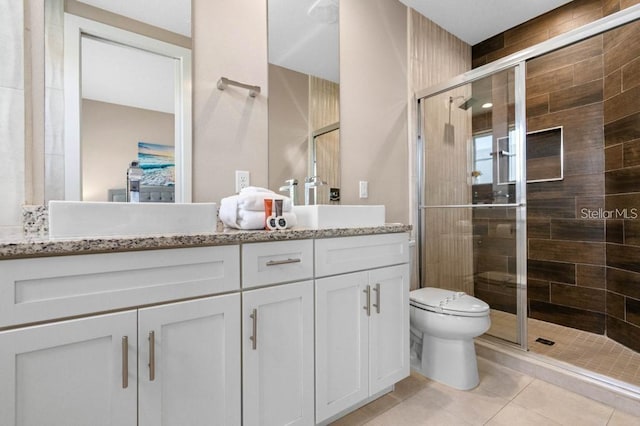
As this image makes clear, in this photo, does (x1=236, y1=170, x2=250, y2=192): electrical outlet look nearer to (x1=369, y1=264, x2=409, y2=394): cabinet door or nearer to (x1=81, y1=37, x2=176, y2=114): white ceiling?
(x1=81, y1=37, x2=176, y2=114): white ceiling

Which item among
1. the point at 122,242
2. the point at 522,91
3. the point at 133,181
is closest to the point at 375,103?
the point at 522,91

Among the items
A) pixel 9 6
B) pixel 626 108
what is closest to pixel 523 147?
pixel 626 108

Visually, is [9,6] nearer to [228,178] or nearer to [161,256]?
[228,178]

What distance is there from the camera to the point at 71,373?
81 centimetres

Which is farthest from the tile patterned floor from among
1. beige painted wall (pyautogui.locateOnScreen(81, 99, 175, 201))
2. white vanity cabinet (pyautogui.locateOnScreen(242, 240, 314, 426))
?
beige painted wall (pyautogui.locateOnScreen(81, 99, 175, 201))

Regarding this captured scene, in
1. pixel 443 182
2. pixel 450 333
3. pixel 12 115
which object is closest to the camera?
pixel 12 115

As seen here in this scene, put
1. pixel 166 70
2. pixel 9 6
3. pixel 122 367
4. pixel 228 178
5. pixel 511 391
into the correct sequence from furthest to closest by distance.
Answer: pixel 511 391 < pixel 228 178 < pixel 166 70 < pixel 9 6 < pixel 122 367

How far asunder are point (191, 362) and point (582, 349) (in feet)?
8.18

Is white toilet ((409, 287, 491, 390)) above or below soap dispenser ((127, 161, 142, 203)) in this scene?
below

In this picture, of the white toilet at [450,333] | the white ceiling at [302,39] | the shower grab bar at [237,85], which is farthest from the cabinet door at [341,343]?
the white ceiling at [302,39]

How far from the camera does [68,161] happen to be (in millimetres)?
1185

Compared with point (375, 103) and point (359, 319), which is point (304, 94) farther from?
point (359, 319)

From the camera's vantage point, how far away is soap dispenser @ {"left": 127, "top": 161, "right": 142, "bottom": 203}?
131 centimetres

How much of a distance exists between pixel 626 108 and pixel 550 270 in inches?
51.3
